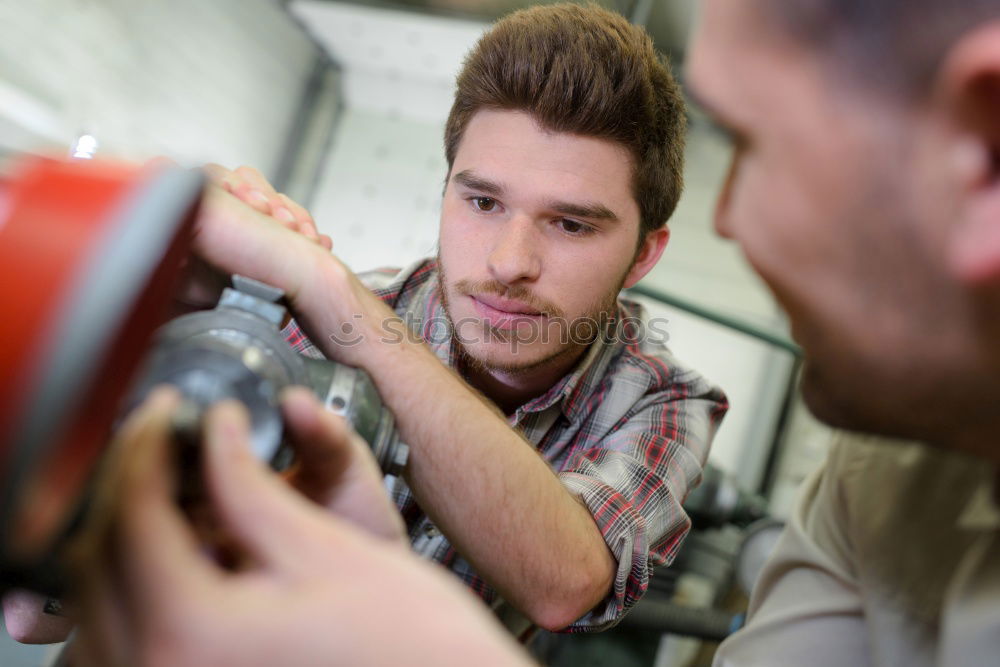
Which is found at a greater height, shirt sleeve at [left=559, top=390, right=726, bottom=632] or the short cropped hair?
the short cropped hair

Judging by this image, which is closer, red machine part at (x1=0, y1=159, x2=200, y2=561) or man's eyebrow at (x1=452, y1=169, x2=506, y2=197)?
red machine part at (x1=0, y1=159, x2=200, y2=561)

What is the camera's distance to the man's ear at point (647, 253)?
1448 millimetres

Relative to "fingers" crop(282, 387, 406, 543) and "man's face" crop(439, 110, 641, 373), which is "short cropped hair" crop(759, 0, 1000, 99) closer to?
"fingers" crop(282, 387, 406, 543)

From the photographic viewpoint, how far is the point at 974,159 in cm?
43

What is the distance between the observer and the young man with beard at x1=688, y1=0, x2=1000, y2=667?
44 cm

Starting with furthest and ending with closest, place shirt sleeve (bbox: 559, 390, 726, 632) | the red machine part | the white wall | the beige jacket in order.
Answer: the white wall, shirt sleeve (bbox: 559, 390, 726, 632), the beige jacket, the red machine part

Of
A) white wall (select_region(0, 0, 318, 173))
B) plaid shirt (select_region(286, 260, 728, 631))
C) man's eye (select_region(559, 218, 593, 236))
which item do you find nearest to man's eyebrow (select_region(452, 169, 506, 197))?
man's eye (select_region(559, 218, 593, 236))

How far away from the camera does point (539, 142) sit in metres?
1.26

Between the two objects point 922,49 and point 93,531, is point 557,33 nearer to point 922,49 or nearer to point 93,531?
point 922,49

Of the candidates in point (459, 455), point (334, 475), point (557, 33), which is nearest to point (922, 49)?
point (334, 475)

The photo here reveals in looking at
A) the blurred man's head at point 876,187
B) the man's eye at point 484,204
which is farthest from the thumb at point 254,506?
the man's eye at point 484,204

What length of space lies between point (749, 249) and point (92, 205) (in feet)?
1.49

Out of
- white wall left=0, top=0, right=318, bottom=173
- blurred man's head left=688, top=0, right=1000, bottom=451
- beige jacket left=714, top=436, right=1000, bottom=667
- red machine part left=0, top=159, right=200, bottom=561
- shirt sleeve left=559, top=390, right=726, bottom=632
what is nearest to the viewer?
red machine part left=0, top=159, right=200, bottom=561

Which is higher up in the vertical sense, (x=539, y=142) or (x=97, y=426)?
(x=539, y=142)
